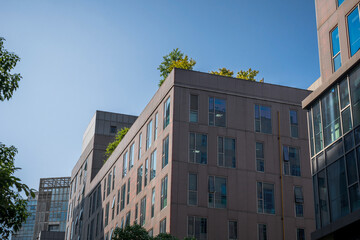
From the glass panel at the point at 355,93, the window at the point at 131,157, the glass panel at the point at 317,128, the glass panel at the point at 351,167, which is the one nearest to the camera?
the glass panel at the point at 351,167

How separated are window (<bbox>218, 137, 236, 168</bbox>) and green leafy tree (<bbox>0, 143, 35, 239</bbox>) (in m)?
27.6

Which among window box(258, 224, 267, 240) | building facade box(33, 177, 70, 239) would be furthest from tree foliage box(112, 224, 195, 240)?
building facade box(33, 177, 70, 239)

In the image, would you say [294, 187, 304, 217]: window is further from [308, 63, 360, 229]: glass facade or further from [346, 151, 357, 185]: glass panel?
[346, 151, 357, 185]: glass panel

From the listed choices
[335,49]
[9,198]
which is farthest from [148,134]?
[9,198]

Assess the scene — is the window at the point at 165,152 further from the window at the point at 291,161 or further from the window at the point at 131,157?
the window at the point at 131,157

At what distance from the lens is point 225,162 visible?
154 ft

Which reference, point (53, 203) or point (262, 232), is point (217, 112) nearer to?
point (262, 232)

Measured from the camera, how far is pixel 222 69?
62.5 metres

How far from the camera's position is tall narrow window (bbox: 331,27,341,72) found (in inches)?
1245

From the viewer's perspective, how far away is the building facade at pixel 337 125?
27.8 metres

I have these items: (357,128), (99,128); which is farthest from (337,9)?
(99,128)

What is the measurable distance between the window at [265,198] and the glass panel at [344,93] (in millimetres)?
18299

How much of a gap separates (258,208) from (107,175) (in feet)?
85.0

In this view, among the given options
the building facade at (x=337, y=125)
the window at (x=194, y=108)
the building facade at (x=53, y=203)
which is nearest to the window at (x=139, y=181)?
the window at (x=194, y=108)
